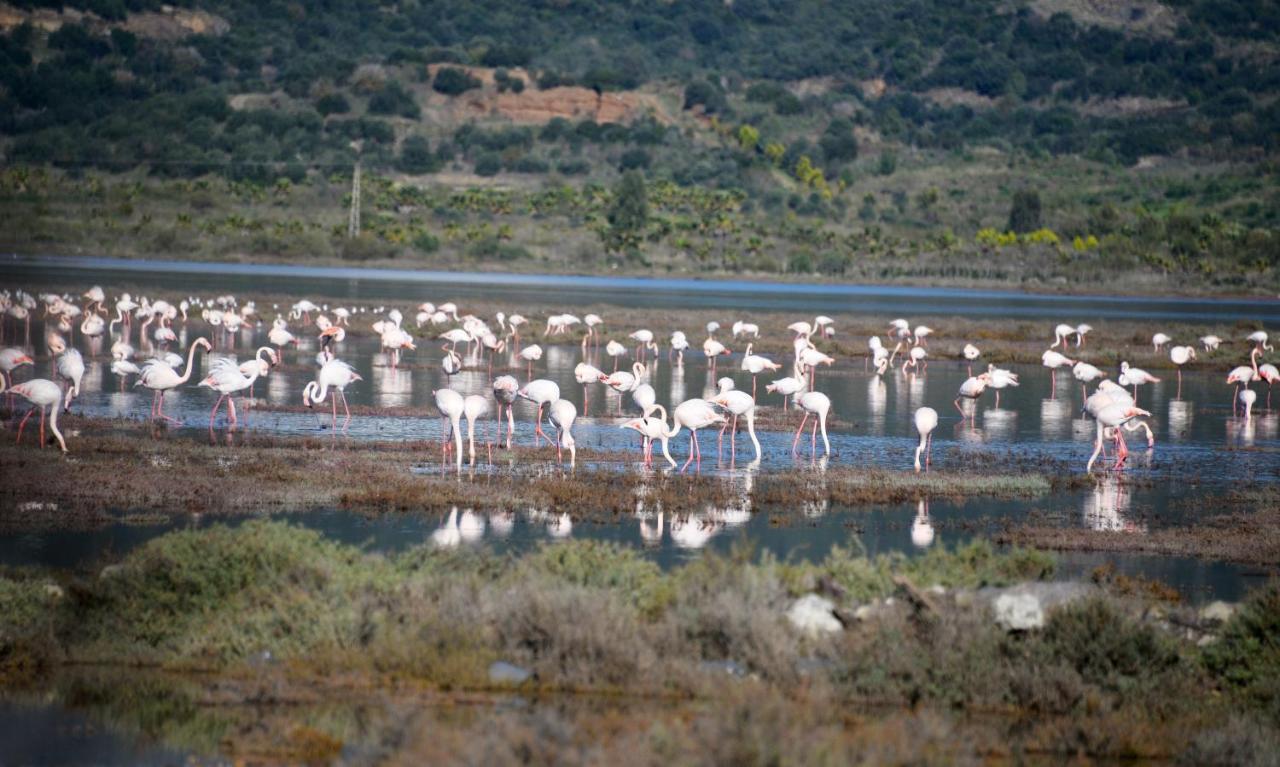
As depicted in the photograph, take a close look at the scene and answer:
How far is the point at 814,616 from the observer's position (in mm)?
11352

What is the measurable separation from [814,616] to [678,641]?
3.52 ft

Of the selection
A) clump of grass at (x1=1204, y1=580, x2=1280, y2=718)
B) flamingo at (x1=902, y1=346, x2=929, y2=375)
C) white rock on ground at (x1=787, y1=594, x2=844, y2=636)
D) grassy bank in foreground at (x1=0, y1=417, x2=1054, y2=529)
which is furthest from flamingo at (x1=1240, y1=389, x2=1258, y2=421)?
white rock on ground at (x1=787, y1=594, x2=844, y2=636)

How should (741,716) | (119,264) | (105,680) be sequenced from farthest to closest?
(119,264), (105,680), (741,716)

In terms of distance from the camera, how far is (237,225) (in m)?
88.9

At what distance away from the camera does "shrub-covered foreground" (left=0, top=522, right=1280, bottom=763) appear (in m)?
10.4

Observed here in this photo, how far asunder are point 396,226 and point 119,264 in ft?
72.8

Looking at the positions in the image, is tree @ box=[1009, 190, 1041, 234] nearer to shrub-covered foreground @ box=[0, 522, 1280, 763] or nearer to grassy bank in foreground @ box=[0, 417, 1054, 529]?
grassy bank in foreground @ box=[0, 417, 1054, 529]

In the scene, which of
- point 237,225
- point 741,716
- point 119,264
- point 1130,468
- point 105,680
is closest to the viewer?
point 741,716

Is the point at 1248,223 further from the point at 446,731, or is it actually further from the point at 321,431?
the point at 446,731

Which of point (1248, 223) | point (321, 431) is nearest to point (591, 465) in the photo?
point (321, 431)

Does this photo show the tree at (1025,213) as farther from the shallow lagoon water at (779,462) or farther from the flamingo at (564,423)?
the flamingo at (564,423)

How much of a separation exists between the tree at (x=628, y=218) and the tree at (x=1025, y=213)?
26208 millimetres

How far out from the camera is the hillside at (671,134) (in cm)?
9044

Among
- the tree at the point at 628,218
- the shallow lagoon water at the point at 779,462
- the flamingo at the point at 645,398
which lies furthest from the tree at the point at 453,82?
the flamingo at the point at 645,398
